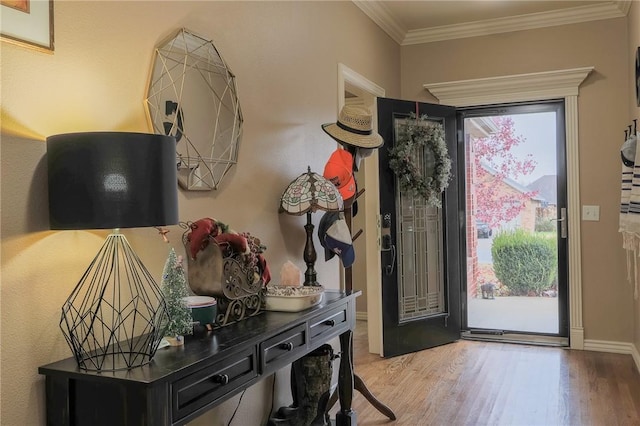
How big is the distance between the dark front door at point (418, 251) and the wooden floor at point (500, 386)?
0.61 feet

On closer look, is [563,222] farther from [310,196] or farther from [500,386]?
[310,196]

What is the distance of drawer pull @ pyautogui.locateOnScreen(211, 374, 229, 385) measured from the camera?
1.68 metres

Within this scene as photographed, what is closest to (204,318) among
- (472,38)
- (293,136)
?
(293,136)

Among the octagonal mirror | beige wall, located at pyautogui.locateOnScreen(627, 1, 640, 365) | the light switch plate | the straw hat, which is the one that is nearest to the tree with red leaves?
the light switch plate

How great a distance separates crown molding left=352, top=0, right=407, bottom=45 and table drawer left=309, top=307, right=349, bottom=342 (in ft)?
8.20

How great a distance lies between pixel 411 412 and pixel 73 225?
2.45 metres

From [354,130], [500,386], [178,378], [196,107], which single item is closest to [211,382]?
[178,378]

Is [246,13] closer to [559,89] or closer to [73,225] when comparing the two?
[73,225]

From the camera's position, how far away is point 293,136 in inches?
123

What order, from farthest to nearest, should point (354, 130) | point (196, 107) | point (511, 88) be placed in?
point (511, 88) → point (354, 130) → point (196, 107)

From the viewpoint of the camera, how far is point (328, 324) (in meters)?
2.48

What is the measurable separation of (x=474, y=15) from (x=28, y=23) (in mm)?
3998

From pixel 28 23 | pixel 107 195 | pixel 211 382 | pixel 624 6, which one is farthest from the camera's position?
pixel 624 6

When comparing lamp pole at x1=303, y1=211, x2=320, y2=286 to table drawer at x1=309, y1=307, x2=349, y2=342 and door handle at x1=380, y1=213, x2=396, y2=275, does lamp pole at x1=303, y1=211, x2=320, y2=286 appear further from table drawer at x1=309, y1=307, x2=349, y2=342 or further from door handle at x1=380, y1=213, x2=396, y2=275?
door handle at x1=380, y1=213, x2=396, y2=275
